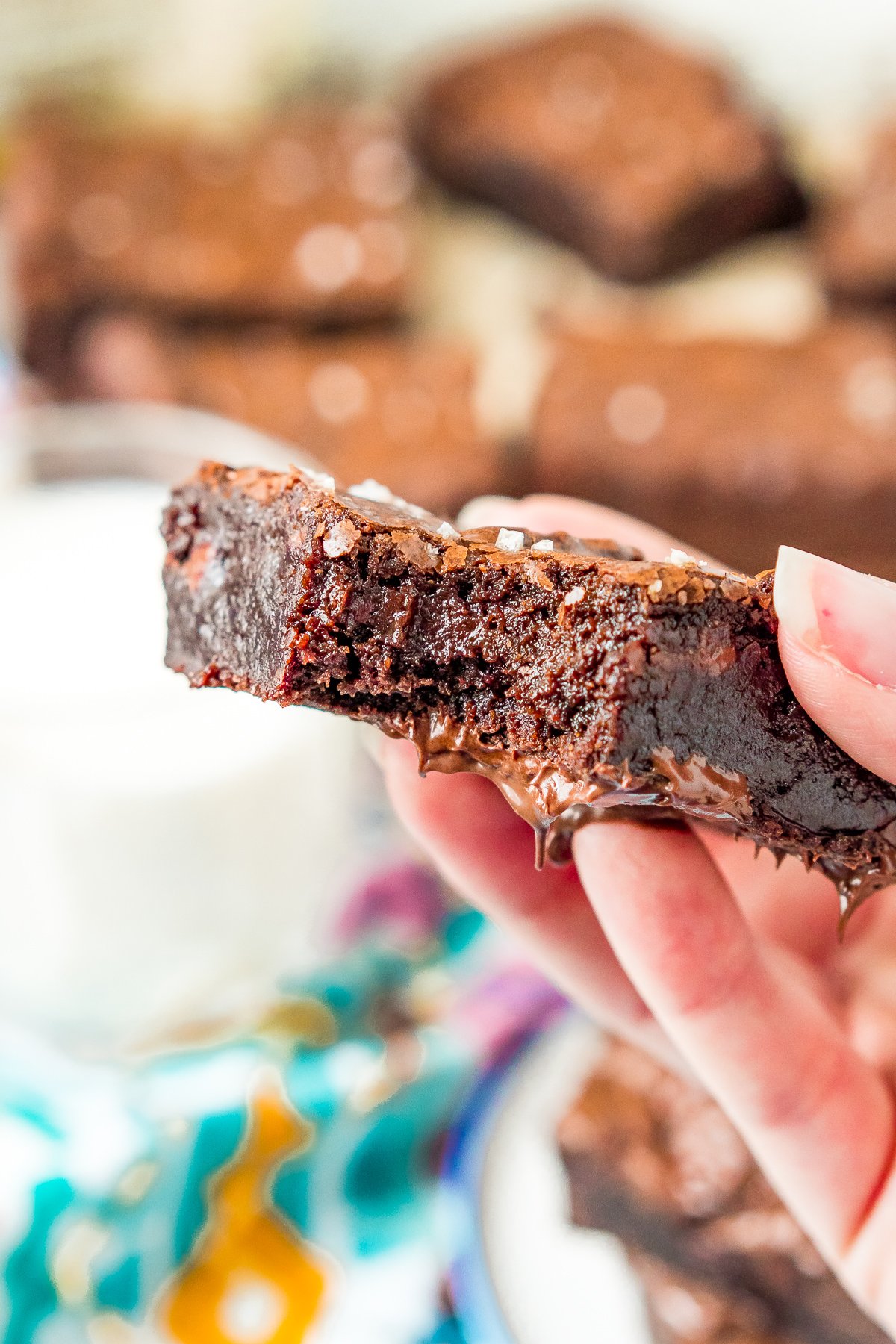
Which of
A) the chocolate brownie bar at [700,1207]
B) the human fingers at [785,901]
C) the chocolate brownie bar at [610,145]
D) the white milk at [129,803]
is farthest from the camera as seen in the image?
the chocolate brownie bar at [610,145]

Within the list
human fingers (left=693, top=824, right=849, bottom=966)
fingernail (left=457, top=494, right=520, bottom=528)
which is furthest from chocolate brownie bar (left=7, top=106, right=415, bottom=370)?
human fingers (left=693, top=824, right=849, bottom=966)

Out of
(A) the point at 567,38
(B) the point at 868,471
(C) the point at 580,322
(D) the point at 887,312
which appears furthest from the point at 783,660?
(A) the point at 567,38

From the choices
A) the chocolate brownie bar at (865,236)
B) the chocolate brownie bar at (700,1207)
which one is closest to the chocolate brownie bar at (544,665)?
the chocolate brownie bar at (700,1207)

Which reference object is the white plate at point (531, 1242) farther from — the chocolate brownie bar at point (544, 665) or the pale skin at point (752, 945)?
the chocolate brownie bar at point (544, 665)

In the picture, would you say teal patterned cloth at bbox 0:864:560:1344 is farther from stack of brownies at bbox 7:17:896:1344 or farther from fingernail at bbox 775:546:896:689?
stack of brownies at bbox 7:17:896:1344

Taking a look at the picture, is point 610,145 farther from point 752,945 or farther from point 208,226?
point 752,945

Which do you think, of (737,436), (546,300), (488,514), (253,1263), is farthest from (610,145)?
(253,1263)
